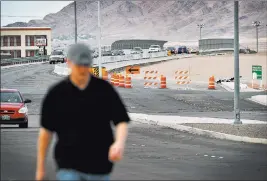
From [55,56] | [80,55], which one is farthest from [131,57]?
[80,55]

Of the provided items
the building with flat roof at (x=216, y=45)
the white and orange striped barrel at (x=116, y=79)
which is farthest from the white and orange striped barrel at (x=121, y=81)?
the building with flat roof at (x=216, y=45)

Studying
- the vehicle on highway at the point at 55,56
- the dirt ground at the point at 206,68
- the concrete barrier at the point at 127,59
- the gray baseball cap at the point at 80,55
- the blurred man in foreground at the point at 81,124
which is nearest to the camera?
the gray baseball cap at the point at 80,55

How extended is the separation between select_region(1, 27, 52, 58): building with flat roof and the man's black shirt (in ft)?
13.4

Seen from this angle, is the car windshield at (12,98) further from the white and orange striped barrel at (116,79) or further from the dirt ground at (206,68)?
the dirt ground at (206,68)

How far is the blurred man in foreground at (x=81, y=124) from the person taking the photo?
7.24 metres

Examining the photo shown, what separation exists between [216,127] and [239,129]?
39.4 inches

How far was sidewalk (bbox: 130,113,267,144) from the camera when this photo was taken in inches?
962

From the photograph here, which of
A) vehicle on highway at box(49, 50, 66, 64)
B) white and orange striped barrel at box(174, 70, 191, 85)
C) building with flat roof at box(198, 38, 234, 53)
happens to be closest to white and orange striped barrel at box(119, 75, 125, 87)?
vehicle on highway at box(49, 50, 66, 64)

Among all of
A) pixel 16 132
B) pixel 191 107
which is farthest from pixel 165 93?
pixel 16 132

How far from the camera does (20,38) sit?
1480cm

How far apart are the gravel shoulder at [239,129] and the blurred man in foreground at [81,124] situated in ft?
56.8

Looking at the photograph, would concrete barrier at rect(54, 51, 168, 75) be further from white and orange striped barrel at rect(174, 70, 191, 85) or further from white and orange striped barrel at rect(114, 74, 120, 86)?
white and orange striped barrel at rect(174, 70, 191, 85)

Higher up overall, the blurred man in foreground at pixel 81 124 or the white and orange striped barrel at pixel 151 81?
the blurred man in foreground at pixel 81 124

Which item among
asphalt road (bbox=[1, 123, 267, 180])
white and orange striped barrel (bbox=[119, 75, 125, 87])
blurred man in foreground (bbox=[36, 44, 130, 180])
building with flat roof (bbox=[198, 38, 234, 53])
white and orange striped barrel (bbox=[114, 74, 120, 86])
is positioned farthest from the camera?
building with flat roof (bbox=[198, 38, 234, 53])
